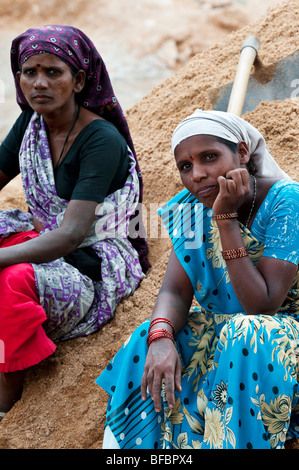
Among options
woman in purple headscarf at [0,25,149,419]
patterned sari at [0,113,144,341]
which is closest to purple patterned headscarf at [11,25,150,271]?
woman in purple headscarf at [0,25,149,419]

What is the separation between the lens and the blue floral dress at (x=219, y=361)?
6.09 ft

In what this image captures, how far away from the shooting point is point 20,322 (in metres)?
2.55

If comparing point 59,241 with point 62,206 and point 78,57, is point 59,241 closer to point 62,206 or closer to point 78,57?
point 62,206

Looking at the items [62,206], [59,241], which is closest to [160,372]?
[59,241]

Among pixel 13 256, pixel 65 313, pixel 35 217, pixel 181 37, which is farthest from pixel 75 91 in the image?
pixel 181 37

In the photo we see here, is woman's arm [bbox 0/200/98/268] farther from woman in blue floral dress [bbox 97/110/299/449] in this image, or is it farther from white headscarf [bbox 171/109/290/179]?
white headscarf [bbox 171/109/290/179]

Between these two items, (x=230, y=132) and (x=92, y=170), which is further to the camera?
(x=92, y=170)

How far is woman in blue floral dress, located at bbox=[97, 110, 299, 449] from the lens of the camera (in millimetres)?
1865

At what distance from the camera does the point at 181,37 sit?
1038cm

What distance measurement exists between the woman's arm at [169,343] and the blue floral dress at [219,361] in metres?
0.05

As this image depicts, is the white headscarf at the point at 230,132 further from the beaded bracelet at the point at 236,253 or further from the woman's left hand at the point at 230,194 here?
the beaded bracelet at the point at 236,253

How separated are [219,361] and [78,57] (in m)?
1.67

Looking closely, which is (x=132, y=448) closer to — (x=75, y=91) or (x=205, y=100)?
(x=75, y=91)
